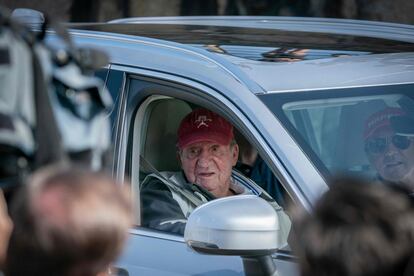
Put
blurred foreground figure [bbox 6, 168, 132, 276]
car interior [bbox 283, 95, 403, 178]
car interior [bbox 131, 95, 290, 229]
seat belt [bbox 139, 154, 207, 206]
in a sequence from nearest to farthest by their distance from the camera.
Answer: blurred foreground figure [bbox 6, 168, 132, 276] < car interior [bbox 283, 95, 403, 178] < car interior [bbox 131, 95, 290, 229] < seat belt [bbox 139, 154, 207, 206]

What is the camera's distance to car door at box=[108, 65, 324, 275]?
357 cm

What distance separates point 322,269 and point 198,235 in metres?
1.14

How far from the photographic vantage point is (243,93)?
370 centimetres

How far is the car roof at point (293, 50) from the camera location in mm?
3822

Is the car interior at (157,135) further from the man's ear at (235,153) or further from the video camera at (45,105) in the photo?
the video camera at (45,105)

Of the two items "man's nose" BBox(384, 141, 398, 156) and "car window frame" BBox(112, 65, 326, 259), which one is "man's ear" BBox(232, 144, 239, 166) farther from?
"man's nose" BBox(384, 141, 398, 156)

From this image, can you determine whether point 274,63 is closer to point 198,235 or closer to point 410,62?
point 410,62

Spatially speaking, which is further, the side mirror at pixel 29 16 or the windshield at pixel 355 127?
the side mirror at pixel 29 16

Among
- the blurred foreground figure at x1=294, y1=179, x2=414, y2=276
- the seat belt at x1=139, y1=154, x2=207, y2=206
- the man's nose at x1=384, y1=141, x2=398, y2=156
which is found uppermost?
the blurred foreground figure at x1=294, y1=179, x2=414, y2=276

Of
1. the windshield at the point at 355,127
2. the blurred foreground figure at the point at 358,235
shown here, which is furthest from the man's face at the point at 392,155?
the blurred foreground figure at the point at 358,235

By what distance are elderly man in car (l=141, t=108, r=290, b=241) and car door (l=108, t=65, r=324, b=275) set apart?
11 cm

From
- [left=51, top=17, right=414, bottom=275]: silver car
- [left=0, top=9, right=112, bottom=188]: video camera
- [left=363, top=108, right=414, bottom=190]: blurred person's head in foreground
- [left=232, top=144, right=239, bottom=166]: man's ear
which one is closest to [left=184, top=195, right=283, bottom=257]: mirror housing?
[left=51, top=17, right=414, bottom=275]: silver car

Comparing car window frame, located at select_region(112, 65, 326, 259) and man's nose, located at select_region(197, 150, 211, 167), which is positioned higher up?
car window frame, located at select_region(112, 65, 326, 259)

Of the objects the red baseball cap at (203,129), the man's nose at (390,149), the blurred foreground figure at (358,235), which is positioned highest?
the blurred foreground figure at (358,235)
